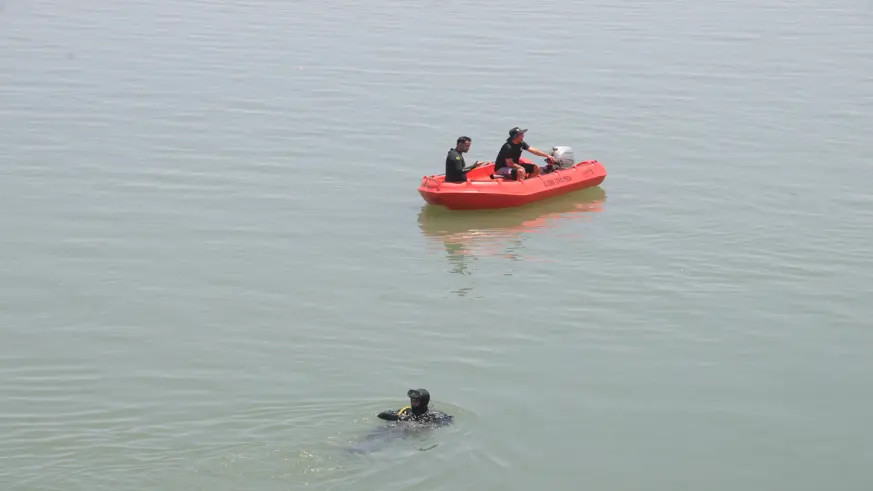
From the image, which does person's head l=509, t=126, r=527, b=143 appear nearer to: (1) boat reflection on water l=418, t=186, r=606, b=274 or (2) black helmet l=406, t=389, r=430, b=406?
(1) boat reflection on water l=418, t=186, r=606, b=274

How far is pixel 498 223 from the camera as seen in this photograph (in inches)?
738

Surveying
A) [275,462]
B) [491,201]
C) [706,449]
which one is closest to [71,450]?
[275,462]

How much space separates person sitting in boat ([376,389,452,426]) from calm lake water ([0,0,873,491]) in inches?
7.3

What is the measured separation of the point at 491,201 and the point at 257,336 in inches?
238

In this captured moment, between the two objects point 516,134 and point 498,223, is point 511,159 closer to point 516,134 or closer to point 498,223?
point 516,134

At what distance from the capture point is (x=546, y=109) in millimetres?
24562

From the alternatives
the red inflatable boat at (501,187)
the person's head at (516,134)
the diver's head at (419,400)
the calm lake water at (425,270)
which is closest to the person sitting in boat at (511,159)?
the person's head at (516,134)

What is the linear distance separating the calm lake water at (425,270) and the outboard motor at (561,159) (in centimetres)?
88

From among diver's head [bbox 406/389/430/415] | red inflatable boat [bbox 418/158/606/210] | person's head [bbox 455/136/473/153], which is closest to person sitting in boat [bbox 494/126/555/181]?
red inflatable boat [bbox 418/158/606/210]

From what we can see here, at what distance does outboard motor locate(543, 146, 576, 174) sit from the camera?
66.2 feet

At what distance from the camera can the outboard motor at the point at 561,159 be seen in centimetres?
2019

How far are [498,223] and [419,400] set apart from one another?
7.68 meters

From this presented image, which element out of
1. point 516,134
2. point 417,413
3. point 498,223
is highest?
point 516,134

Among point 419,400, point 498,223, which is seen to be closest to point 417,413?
point 419,400
